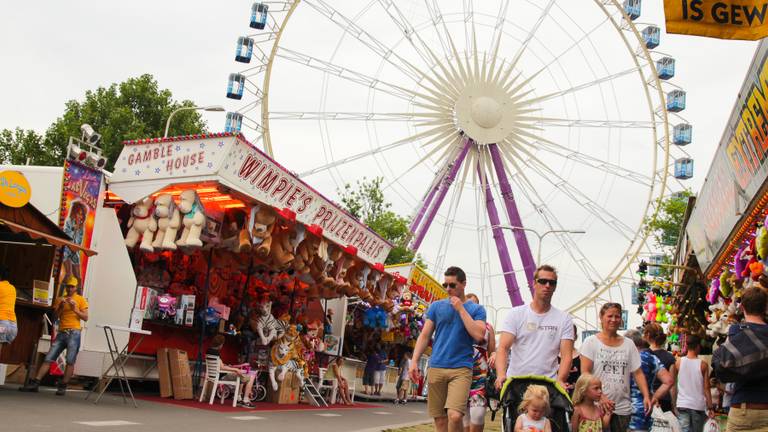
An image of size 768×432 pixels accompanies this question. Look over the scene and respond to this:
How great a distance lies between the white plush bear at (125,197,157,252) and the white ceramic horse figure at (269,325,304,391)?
11.0 ft

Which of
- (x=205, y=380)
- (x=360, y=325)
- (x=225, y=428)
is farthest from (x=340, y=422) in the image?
(x=360, y=325)

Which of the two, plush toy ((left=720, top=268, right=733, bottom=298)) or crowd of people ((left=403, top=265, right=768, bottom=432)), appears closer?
crowd of people ((left=403, top=265, right=768, bottom=432))

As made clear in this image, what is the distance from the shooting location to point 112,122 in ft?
144

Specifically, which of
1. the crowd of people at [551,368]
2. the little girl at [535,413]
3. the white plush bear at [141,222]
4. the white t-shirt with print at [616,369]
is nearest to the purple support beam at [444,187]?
the white plush bear at [141,222]

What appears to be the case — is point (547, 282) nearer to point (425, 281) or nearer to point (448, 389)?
point (448, 389)

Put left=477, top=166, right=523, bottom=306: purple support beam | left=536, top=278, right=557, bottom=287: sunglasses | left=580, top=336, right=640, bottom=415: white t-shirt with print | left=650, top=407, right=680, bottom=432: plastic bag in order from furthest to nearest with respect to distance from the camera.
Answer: left=477, top=166, right=523, bottom=306: purple support beam
left=650, top=407, right=680, bottom=432: plastic bag
left=580, top=336, right=640, bottom=415: white t-shirt with print
left=536, top=278, right=557, bottom=287: sunglasses

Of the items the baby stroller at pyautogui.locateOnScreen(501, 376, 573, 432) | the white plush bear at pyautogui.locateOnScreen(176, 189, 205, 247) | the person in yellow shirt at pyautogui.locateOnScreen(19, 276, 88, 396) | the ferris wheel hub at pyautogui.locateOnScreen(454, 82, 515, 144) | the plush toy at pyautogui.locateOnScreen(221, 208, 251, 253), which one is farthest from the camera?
the ferris wheel hub at pyautogui.locateOnScreen(454, 82, 515, 144)

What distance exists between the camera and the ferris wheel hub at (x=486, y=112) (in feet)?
94.8

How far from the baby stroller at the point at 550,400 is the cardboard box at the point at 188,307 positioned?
8.83 metres

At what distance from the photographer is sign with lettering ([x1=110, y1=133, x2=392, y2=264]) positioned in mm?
12234

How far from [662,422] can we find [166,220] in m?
7.73

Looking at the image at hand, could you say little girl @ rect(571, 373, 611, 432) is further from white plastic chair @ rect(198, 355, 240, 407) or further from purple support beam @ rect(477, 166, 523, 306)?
purple support beam @ rect(477, 166, 523, 306)

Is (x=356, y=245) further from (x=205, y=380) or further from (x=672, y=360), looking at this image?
(x=672, y=360)

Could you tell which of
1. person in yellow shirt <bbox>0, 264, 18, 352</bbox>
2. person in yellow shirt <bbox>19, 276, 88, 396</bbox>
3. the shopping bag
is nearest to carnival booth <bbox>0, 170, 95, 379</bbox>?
person in yellow shirt <bbox>19, 276, 88, 396</bbox>
